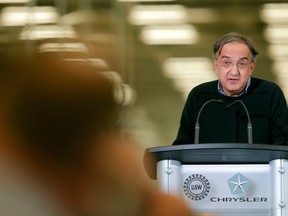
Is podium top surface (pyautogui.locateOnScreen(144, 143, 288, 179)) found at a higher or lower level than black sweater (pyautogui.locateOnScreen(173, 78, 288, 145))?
lower

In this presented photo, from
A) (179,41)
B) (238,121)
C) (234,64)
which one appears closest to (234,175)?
(238,121)

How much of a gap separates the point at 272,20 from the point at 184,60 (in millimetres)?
1043

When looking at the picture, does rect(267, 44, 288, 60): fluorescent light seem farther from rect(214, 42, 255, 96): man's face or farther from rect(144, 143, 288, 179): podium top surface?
rect(144, 143, 288, 179): podium top surface

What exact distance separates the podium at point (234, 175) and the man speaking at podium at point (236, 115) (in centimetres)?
24

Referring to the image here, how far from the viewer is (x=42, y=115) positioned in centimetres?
37

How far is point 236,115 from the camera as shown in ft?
9.04

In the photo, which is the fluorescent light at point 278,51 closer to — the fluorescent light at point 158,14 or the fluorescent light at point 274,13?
the fluorescent light at point 274,13

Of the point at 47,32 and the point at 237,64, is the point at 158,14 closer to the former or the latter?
the point at 237,64

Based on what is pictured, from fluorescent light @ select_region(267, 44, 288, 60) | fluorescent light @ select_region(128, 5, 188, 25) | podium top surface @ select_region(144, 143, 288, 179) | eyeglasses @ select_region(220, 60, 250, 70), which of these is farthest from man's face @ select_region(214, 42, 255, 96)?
fluorescent light @ select_region(267, 44, 288, 60)

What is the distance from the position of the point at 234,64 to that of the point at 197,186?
0.83m

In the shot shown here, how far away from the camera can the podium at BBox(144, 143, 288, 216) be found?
7.56ft

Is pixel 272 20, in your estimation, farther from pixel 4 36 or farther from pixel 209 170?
pixel 4 36

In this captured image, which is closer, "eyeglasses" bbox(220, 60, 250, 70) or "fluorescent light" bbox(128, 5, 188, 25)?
"eyeglasses" bbox(220, 60, 250, 70)

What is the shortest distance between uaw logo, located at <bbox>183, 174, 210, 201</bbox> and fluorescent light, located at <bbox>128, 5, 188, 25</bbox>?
6.52 metres
